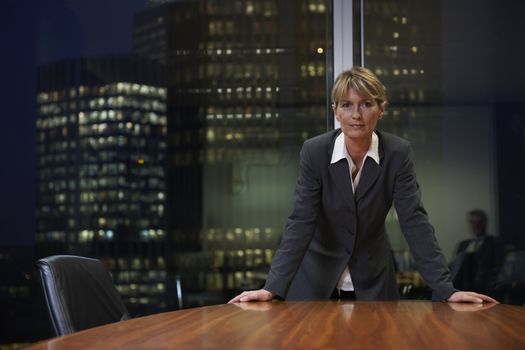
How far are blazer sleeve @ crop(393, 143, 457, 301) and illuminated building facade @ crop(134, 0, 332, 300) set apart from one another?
79.9 inches

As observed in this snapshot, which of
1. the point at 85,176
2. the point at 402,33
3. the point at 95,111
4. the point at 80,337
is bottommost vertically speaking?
the point at 80,337

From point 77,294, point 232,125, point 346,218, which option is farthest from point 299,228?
point 232,125

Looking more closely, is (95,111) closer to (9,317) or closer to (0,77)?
(0,77)

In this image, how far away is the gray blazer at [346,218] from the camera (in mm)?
2795

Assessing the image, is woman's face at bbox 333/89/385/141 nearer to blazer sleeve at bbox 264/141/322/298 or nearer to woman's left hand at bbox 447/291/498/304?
blazer sleeve at bbox 264/141/322/298

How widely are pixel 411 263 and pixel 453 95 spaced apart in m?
1.00

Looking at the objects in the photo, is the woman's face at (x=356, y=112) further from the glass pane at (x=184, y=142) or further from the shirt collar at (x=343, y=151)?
the glass pane at (x=184, y=142)

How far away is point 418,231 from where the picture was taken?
278 cm

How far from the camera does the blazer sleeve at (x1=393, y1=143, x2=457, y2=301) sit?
8.69 feet

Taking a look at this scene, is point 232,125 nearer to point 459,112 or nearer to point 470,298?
point 459,112

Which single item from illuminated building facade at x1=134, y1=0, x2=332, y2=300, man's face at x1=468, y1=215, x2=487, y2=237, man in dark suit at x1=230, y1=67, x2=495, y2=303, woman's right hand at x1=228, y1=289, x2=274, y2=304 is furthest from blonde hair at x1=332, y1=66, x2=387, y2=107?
man's face at x1=468, y1=215, x2=487, y2=237

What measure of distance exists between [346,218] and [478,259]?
221 cm

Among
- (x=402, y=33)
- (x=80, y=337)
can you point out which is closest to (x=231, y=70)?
(x=402, y=33)

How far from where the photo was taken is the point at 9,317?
4844 mm
